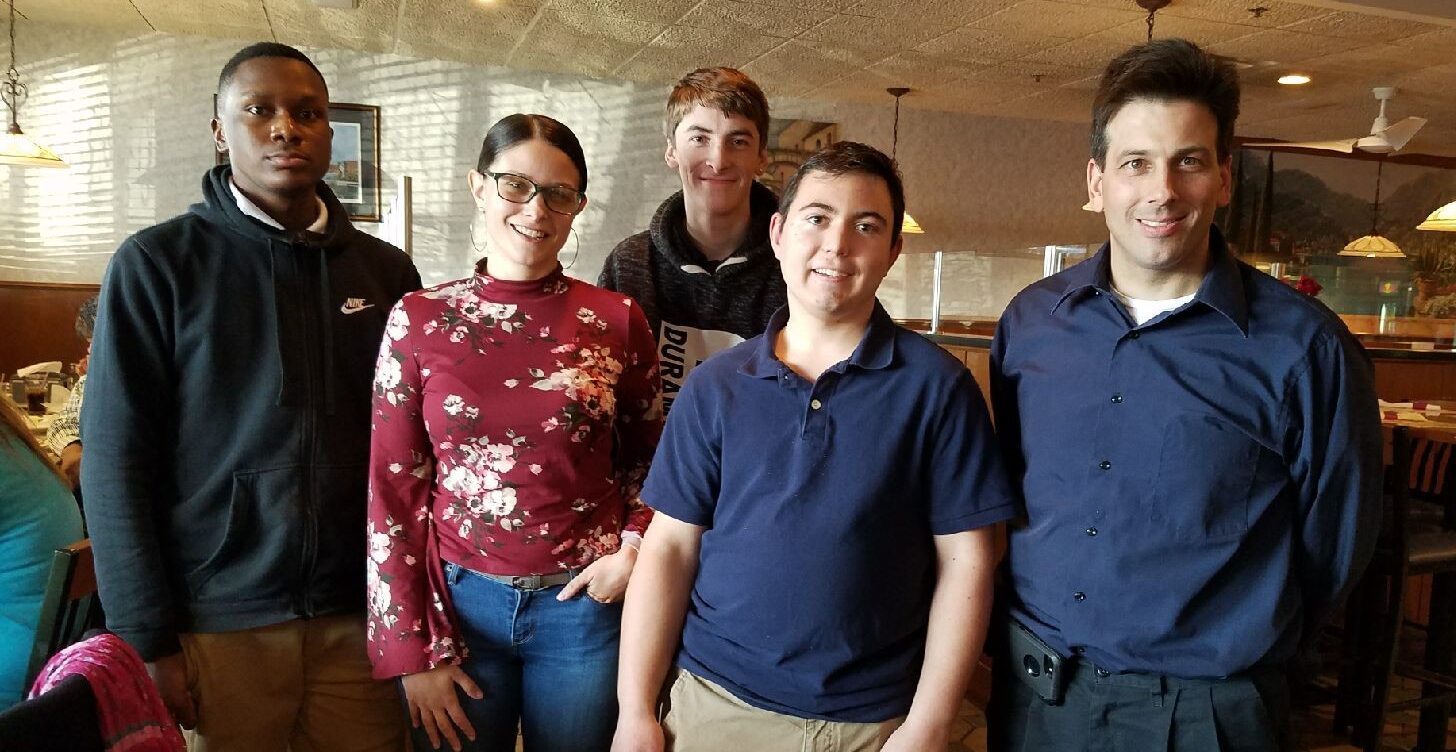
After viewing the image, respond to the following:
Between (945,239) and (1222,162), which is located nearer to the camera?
(1222,162)

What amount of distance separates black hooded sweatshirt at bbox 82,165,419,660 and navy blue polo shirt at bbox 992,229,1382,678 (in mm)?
1160

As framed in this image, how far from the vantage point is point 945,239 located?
7.64m

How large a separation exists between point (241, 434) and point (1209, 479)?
1464 mm

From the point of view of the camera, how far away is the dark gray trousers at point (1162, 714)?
48.7 inches

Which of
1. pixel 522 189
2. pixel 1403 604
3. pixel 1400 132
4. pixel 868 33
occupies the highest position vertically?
pixel 868 33

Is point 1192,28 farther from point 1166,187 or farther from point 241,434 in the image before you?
point 241,434

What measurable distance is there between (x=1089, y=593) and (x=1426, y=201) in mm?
10592

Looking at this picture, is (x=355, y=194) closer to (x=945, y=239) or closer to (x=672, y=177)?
(x=672, y=177)

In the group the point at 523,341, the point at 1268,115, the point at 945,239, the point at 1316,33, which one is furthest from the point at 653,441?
the point at 1268,115

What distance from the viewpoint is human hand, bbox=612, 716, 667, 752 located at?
128 cm

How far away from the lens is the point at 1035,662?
135 cm

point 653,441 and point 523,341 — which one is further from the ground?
point 523,341

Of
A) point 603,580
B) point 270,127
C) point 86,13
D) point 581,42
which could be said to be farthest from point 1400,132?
point 86,13

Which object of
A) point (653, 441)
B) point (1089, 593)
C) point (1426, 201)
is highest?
point (1426, 201)
